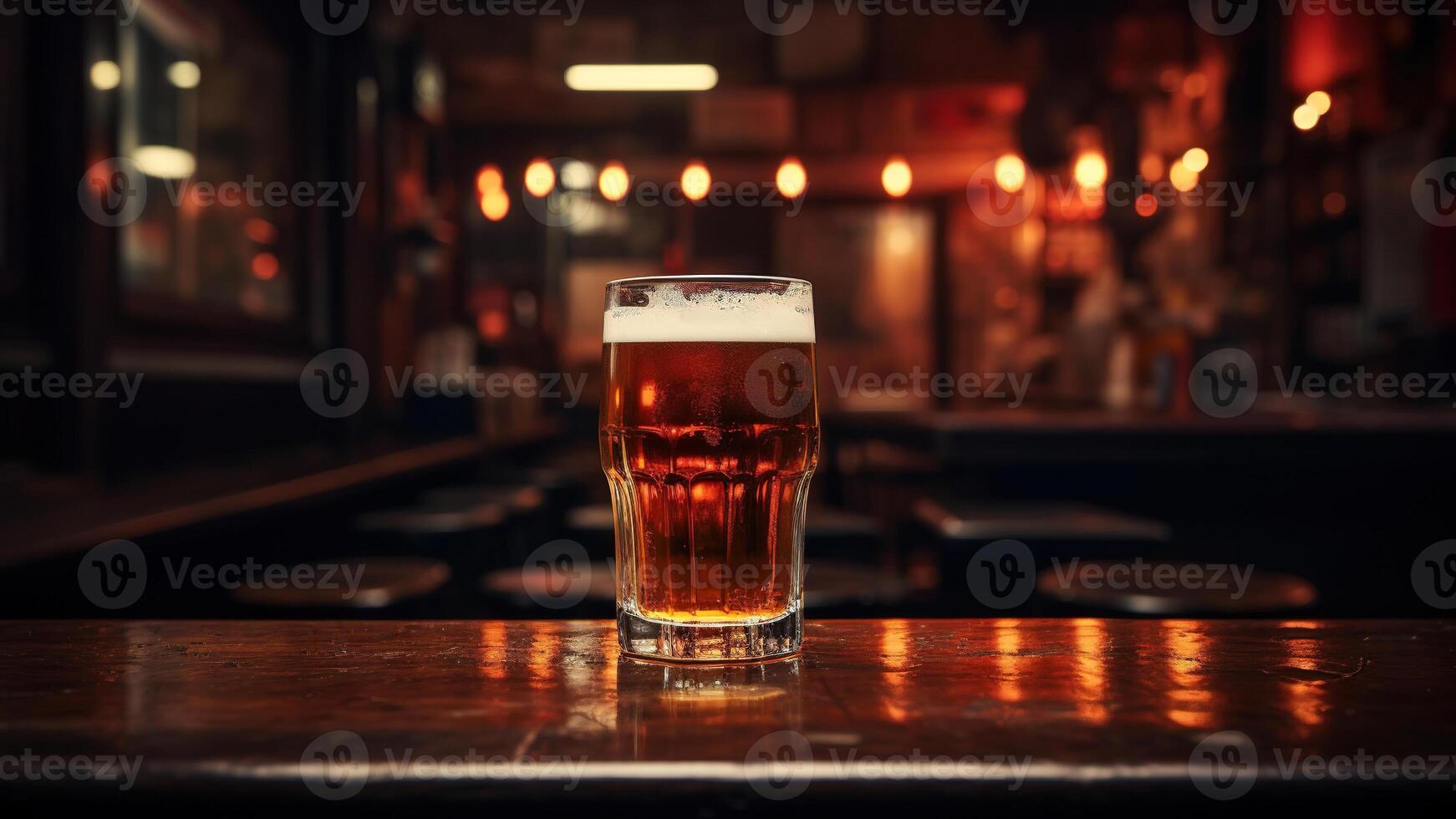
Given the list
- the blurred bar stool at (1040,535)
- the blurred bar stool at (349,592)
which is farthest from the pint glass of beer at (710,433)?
the blurred bar stool at (1040,535)

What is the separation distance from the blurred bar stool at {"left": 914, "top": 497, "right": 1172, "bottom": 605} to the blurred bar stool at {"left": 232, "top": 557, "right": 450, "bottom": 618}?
3.91 feet

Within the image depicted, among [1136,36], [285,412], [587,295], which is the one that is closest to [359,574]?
[285,412]

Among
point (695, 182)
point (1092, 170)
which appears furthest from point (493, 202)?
point (1092, 170)

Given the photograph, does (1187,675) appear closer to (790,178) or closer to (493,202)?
(790,178)

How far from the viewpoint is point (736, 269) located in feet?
32.2

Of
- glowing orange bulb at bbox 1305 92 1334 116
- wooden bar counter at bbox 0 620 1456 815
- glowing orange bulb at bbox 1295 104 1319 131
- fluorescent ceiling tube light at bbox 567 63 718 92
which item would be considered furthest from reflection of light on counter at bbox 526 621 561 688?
fluorescent ceiling tube light at bbox 567 63 718 92

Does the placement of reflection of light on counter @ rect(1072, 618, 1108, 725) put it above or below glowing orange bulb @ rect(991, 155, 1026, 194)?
below

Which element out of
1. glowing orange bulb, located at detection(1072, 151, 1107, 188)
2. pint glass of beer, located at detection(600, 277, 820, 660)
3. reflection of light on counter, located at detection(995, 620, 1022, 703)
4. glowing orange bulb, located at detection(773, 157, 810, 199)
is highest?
glowing orange bulb, located at detection(773, 157, 810, 199)

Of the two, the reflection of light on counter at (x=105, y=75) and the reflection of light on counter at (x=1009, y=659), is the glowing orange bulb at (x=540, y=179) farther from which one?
the reflection of light on counter at (x=1009, y=659)

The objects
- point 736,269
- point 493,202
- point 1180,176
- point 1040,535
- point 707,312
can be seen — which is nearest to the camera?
point 707,312

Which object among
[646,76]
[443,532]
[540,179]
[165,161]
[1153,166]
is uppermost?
[646,76]

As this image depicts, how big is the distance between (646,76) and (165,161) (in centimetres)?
454

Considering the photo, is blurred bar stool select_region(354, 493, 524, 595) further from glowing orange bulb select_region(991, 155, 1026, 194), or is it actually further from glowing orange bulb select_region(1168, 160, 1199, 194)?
glowing orange bulb select_region(1168, 160, 1199, 194)

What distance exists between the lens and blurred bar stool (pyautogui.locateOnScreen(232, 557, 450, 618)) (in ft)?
7.07
